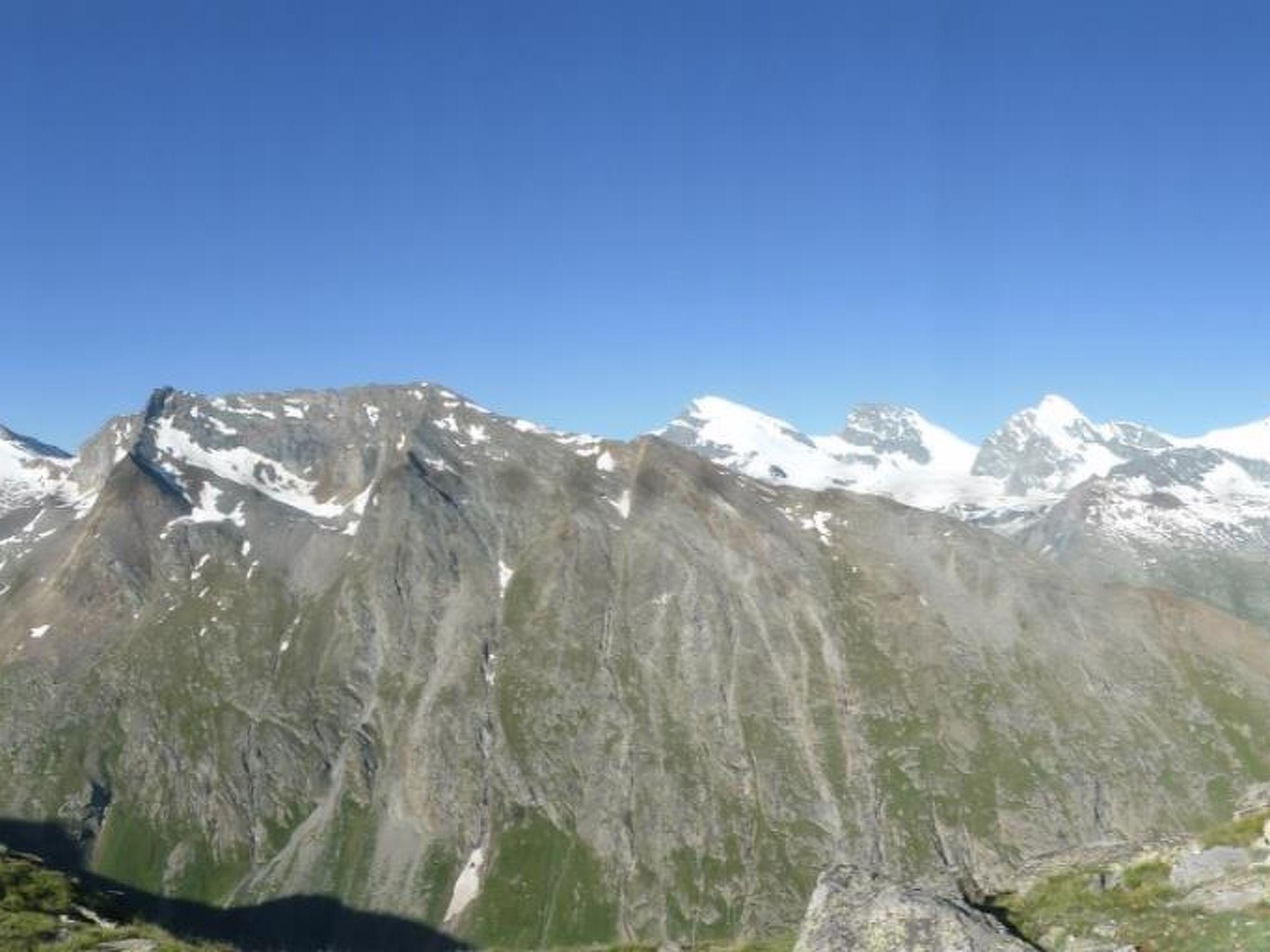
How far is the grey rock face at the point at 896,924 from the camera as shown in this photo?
23.9m

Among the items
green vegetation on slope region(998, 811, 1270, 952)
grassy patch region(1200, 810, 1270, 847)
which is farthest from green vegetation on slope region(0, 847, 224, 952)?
grassy patch region(1200, 810, 1270, 847)

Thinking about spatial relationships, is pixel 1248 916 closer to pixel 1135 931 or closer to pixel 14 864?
pixel 1135 931

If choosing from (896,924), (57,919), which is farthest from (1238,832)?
(57,919)

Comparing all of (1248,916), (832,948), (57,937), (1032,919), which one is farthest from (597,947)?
(1248,916)

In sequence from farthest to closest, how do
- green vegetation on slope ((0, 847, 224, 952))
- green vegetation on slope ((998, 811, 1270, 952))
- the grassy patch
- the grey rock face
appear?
1. the grassy patch
2. green vegetation on slope ((998, 811, 1270, 952))
3. the grey rock face
4. green vegetation on slope ((0, 847, 224, 952))

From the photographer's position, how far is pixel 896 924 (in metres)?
24.6

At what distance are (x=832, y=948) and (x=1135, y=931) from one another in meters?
8.19

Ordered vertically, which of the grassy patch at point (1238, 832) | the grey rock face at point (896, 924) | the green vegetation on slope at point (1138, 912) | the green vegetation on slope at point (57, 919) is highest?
the grassy patch at point (1238, 832)

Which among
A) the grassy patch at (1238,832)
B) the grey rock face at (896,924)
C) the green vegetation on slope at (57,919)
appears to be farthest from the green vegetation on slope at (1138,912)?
the green vegetation on slope at (57,919)

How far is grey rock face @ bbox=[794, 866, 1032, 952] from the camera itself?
78.4ft

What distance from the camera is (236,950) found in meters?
27.9

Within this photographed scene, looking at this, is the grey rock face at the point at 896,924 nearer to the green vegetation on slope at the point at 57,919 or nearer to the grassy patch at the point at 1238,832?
the grassy patch at the point at 1238,832

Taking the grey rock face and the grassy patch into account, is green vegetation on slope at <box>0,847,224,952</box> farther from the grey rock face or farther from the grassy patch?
the grassy patch

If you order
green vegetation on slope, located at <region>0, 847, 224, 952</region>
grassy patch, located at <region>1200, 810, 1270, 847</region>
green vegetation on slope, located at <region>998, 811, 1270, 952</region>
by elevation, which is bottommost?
green vegetation on slope, located at <region>0, 847, 224, 952</region>
